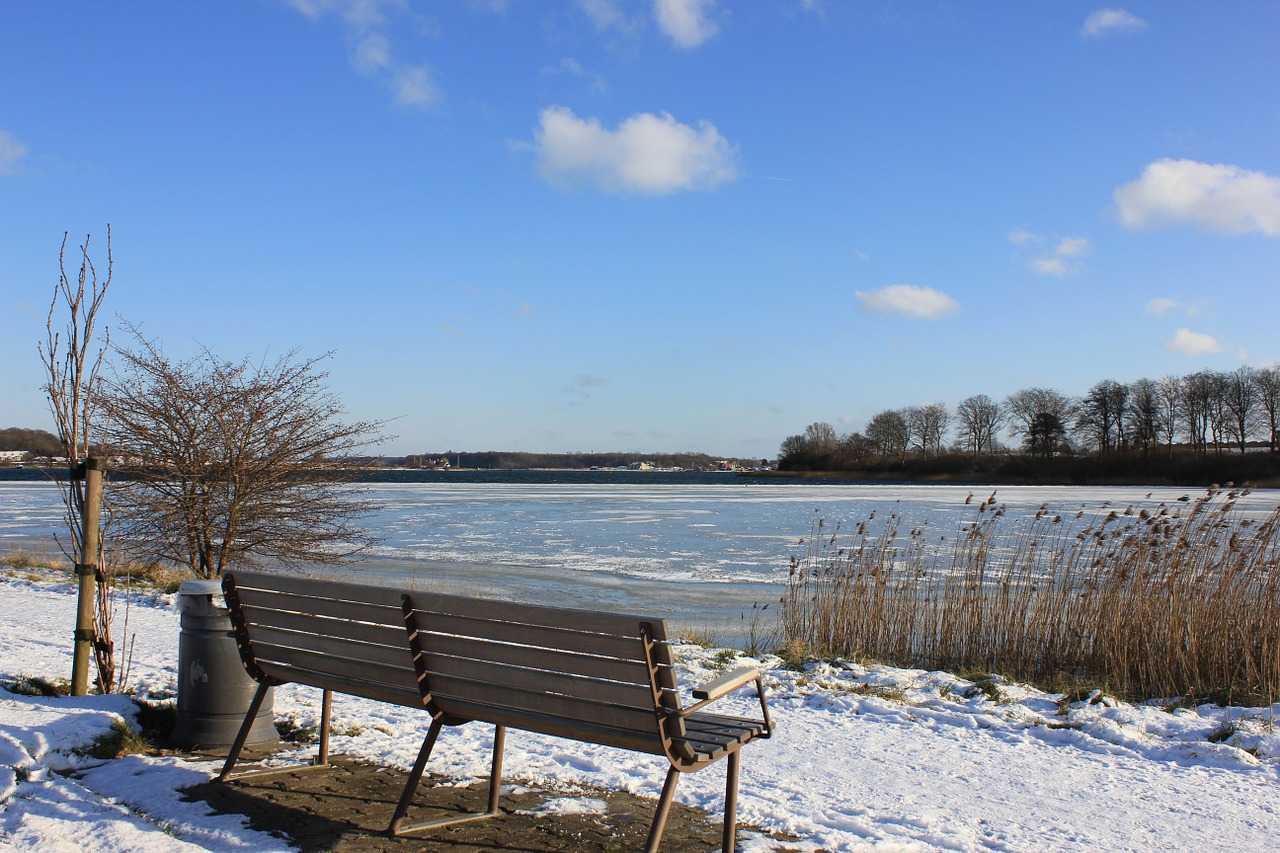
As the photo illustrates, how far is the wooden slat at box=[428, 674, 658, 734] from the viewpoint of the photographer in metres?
3.24

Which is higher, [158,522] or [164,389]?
[164,389]

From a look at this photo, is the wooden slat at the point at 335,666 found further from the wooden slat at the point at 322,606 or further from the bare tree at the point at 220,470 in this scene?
the bare tree at the point at 220,470

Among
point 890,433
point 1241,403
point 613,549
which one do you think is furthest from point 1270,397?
point 613,549

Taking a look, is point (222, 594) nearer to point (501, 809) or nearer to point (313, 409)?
point (501, 809)

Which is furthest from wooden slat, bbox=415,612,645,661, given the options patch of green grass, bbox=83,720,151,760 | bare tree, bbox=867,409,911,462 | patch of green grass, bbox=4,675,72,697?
bare tree, bbox=867,409,911,462

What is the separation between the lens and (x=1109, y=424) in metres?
84.1

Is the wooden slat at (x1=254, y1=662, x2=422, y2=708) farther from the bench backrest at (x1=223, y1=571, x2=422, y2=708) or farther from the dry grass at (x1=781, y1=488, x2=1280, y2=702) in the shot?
the dry grass at (x1=781, y1=488, x2=1280, y2=702)

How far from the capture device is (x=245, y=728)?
430 centimetres

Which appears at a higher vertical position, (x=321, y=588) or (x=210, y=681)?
(x=321, y=588)

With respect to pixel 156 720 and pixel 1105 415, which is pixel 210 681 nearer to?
pixel 156 720

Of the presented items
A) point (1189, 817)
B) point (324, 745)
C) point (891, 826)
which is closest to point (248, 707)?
point (324, 745)

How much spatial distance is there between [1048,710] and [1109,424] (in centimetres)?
8559

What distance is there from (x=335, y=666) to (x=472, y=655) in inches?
32.2

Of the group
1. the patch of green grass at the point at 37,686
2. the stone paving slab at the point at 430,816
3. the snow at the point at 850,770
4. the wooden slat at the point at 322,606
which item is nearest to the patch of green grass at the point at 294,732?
the snow at the point at 850,770
